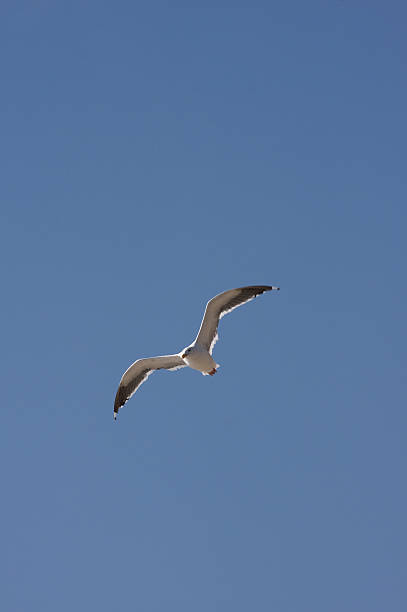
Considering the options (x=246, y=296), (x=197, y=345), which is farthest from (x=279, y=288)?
(x=197, y=345)

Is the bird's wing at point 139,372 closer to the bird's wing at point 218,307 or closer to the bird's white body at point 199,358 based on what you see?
the bird's white body at point 199,358

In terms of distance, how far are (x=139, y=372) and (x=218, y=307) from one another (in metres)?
4.79

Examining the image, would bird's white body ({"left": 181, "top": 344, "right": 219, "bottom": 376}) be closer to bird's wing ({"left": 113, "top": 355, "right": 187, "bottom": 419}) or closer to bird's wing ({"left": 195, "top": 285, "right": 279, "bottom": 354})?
bird's wing ({"left": 195, "top": 285, "right": 279, "bottom": 354})

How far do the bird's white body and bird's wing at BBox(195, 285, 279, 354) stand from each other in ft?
0.83

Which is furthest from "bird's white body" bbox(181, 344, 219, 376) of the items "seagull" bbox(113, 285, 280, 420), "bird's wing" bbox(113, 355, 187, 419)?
"bird's wing" bbox(113, 355, 187, 419)

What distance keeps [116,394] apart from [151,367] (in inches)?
72.8

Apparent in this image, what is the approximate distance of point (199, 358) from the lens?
27516mm

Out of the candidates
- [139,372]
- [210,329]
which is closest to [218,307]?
[210,329]

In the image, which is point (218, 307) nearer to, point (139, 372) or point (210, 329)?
point (210, 329)

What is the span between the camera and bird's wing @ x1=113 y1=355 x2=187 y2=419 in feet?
97.7

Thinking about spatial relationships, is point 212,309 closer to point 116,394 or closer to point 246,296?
point 246,296

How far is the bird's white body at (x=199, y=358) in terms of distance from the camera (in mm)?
27531

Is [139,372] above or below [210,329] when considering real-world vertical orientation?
above

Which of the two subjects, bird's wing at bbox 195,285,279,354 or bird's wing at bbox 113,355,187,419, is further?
bird's wing at bbox 113,355,187,419
